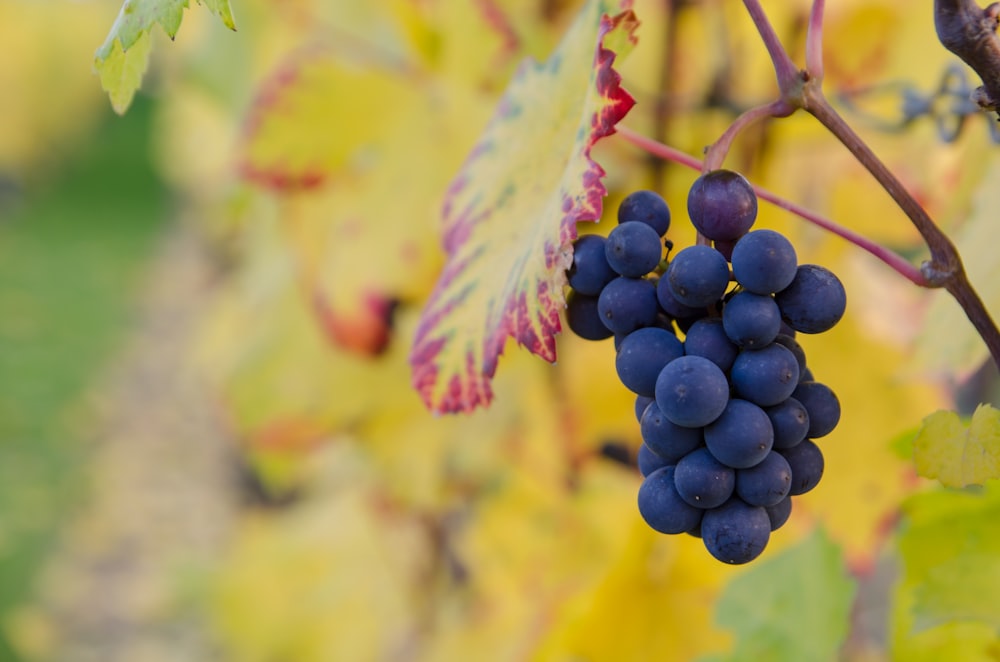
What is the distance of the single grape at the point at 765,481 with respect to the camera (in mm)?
349

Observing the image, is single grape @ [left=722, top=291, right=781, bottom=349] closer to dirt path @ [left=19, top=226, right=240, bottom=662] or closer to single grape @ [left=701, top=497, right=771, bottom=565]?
single grape @ [left=701, top=497, right=771, bottom=565]

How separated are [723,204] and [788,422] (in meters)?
0.08

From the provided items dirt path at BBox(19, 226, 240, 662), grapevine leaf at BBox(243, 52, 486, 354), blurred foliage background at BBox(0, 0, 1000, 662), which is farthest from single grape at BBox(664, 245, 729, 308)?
dirt path at BBox(19, 226, 240, 662)

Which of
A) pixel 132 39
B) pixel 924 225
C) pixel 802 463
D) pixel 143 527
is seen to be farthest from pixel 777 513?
pixel 143 527

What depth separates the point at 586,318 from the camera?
42 cm

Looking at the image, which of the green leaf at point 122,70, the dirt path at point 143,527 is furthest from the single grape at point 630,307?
the dirt path at point 143,527

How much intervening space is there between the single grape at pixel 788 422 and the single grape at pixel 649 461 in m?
0.04

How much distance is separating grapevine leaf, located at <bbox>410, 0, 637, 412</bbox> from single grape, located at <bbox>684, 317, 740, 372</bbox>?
0.17ft

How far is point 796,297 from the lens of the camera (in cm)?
36

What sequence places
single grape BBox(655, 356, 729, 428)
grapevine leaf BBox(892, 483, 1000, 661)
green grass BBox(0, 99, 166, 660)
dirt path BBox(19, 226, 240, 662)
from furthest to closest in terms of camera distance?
green grass BBox(0, 99, 166, 660)
dirt path BBox(19, 226, 240, 662)
grapevine leaf BBox(892, 483, 1000, 661)
single grape BBox(655, 356, 729, 428)

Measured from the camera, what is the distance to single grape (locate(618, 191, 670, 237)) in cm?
40

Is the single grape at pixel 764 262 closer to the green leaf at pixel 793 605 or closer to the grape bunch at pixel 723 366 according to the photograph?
the grape bunch at pixel 723 366

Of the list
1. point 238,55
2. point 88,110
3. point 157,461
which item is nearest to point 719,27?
point 238,55

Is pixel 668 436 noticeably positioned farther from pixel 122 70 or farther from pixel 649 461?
pixel 122 70
